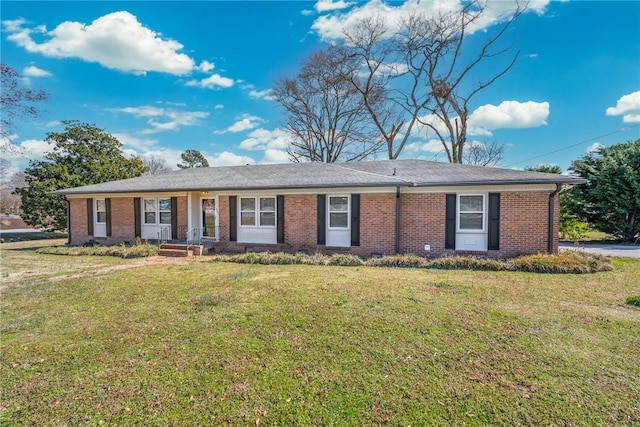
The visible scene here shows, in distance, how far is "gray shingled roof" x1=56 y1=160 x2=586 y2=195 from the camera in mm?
10445

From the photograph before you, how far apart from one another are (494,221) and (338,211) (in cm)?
528

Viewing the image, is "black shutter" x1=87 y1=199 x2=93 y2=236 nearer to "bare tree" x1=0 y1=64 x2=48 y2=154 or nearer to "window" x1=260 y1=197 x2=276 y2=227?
"bare tree" x1=0 y1=64 x2=48 y2=154

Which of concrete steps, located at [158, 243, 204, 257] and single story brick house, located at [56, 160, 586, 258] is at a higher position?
single story brick house, located at [56, 160, 586, 258]

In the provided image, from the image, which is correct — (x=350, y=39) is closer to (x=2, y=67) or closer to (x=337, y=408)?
(x=2, y=67)

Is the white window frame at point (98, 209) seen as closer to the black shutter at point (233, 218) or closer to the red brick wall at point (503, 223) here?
the black shutter at point (233, 218)

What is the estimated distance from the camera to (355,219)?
37.7 feet

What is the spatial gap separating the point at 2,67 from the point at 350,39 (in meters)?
21.5

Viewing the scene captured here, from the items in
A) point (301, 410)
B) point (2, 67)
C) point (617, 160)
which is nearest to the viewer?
point (301, 410)

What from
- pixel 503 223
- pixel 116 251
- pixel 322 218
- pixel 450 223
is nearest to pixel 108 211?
pixel 116 251

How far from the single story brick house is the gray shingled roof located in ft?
0.15

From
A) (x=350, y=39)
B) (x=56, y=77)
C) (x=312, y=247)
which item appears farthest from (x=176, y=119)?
(x=312, y=247)

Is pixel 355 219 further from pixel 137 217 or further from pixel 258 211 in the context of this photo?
pixel 137 217

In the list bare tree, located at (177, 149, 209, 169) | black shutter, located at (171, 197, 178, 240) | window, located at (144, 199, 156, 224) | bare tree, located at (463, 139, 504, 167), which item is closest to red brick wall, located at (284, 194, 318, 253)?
black shutter, located at (171, 197, 178, 240)

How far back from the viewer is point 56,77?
12.3 meters
